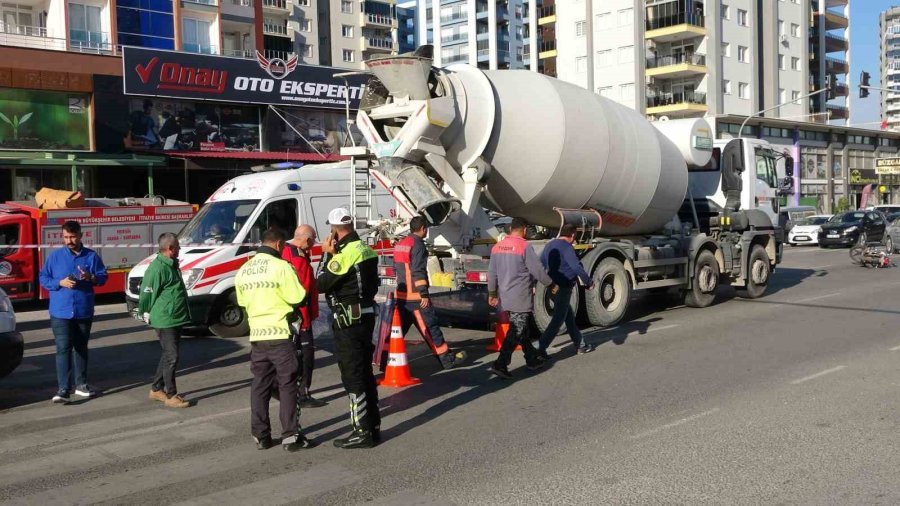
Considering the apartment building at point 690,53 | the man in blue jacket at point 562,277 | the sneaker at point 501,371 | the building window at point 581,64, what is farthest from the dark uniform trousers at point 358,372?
the building window at point 581,64

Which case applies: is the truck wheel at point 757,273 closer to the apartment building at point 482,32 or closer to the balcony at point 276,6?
the balcony at point 276,6

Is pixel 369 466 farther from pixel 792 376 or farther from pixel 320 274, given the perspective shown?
pixel 792 376

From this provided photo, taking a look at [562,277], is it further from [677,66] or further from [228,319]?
[677,66]

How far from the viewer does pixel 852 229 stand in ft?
104

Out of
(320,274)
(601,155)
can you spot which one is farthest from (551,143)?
(320,274)

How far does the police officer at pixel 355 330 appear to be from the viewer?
6.68 meters

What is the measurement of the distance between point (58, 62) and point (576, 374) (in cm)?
2463

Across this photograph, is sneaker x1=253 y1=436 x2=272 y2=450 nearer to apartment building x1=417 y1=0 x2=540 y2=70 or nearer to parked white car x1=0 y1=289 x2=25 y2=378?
parked white car x1=0 y1=289 x2=25 y2=378

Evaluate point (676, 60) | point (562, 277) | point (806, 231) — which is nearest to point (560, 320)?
point (562, 277)

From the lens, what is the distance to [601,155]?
12680mm

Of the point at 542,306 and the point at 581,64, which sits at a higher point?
the point at 581,64

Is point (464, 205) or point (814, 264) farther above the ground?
point (464, 205)

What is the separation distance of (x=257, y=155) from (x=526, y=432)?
26.3 meters

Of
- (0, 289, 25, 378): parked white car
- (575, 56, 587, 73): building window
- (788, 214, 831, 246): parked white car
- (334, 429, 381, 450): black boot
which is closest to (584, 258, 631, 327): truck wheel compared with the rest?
(334, 429, 381, 450): black boot
